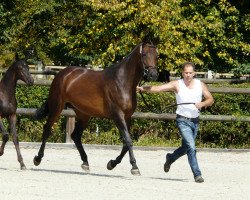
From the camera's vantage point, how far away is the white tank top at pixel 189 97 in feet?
39.6

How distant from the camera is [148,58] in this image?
42.1 feet

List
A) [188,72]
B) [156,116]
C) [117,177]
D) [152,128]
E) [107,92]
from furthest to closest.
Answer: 1. [152,128]
2. [156,116]
3. [107,92]
4. [117,177]
5. [188,72]

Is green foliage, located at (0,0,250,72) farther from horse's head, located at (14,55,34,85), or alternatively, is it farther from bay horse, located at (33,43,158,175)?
bay horse, located at (33,43,158,175)

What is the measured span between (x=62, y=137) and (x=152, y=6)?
10.5m

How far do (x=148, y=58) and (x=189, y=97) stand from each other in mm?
1117

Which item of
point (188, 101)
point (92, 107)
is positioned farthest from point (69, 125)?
point (188, 101)

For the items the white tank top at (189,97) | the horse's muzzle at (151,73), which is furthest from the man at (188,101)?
the horse's muzzle at (151,73)

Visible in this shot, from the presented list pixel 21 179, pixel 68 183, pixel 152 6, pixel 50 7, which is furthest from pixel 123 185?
pixel 50 7

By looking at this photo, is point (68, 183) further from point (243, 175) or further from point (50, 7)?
point (50, 7)

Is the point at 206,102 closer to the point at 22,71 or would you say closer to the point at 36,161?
the point at 36,161

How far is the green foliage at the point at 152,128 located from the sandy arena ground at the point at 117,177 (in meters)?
0.86

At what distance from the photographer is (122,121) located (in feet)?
43.1

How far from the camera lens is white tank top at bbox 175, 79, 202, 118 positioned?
12.1 meters

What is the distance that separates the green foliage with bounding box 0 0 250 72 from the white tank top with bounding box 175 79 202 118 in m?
14.4
